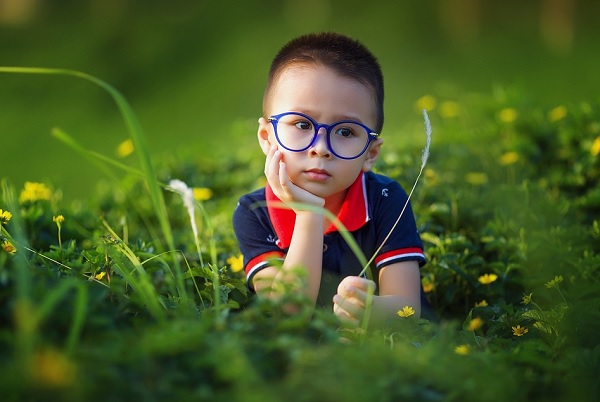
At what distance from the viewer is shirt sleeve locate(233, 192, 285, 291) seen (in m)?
2.51

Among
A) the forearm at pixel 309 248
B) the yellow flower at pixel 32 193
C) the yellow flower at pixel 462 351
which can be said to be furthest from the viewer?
the yellow flower at pixel 32 193

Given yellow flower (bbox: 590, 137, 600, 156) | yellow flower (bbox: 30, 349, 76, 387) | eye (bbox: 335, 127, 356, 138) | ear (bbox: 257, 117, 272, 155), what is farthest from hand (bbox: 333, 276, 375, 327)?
yellow flower (bbox: 590, 137, 600, 156)

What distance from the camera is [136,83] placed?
8.30m

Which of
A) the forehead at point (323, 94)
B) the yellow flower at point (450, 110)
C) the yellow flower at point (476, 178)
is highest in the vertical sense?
the forehead at point (323, 94)

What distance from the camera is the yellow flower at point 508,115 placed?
451 centimetres

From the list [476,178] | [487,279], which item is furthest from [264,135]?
[476,178]

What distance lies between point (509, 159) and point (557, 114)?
0.62m

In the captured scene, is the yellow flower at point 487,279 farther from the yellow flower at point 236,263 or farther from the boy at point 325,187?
the yellow flower at point 236,263

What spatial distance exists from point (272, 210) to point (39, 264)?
72 centimetres

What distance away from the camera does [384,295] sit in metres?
2.45

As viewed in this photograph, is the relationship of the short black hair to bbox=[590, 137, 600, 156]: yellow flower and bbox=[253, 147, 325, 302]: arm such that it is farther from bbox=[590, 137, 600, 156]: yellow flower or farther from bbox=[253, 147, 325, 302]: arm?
bbox=[590, 137, 600, 156]: yellow flower

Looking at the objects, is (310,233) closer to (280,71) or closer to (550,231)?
(280,71)

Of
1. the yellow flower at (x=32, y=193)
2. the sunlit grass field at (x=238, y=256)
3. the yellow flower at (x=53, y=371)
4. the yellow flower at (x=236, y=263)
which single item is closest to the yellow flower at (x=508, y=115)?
the sunlit grass field at (x=238, y=256)

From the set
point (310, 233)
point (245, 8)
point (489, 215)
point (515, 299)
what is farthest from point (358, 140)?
point (245, 8)
